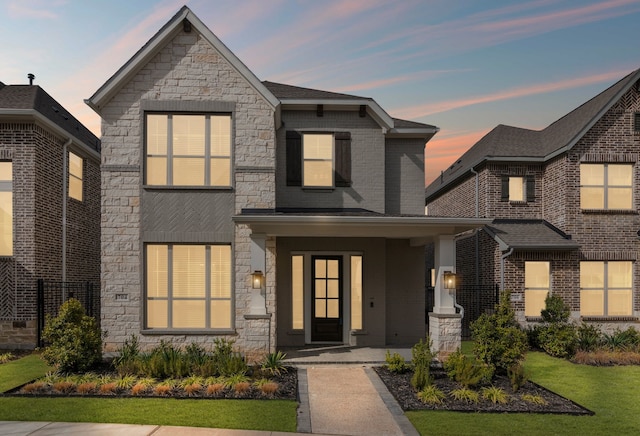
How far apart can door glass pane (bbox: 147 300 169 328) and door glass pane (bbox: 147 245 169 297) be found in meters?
0.29

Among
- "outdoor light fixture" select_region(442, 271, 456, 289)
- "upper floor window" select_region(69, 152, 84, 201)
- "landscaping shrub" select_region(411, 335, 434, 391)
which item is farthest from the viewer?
"upper floor window" select_region(69, 152, 84, 201)

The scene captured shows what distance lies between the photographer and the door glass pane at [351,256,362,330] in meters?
14.5

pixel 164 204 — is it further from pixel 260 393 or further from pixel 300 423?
pixel 300 423

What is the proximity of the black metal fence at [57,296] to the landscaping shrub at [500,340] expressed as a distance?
36.0 ft

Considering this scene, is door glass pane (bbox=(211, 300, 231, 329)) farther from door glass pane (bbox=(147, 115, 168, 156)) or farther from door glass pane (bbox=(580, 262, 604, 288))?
door glass pane (bbox=(580, 262, 604, 288))

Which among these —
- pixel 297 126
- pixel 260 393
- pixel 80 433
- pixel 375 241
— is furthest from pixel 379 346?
pixel 80 433

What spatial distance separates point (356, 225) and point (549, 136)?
11666 millimetres

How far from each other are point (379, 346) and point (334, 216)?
5067 millimetres

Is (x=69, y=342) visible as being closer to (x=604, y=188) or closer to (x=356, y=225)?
(x=356, y=225)

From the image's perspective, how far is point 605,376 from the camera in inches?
437

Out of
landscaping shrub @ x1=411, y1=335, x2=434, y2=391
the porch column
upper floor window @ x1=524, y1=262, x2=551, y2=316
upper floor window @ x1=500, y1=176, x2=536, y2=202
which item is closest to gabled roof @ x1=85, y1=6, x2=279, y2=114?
the porch column

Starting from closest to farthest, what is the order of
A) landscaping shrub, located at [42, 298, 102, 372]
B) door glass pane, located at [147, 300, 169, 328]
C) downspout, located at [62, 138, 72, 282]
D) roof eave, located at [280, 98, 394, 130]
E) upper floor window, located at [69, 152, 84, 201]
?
landscaping shrub, located at [42, 298, 102, 372] → door glass pane, located at [147, 300, 169, 328] → roof eave, located at [280, 98, 394, 130] → downspout, located at [62, 138, 72, 282] → upper floor window, located at [69, 152, 84, 201]

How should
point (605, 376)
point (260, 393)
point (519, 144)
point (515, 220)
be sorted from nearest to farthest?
1. point (260, 393)
2. point (605, 376)
3. point (515, 220)
4. point (519, 144)

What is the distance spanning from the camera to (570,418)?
312 inches
